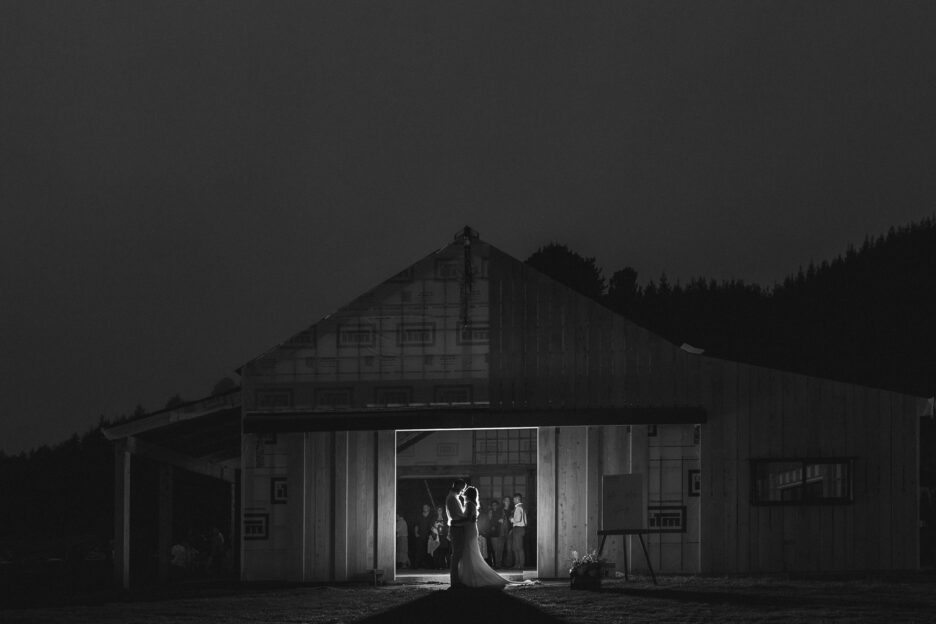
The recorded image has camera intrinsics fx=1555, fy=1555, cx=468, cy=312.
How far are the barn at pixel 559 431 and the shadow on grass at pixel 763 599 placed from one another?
11.8ft

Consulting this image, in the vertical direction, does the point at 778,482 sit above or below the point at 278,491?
above

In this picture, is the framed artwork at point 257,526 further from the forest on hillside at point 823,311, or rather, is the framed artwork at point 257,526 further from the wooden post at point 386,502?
the forest on hillside at point 823,311

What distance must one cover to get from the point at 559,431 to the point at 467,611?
7.03m

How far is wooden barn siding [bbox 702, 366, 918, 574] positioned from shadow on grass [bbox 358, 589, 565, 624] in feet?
17.5

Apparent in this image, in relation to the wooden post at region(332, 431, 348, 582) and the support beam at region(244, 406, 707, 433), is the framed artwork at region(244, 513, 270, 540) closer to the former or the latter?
the wooden post at region(332, 431, 348, 582)

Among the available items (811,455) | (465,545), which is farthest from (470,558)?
(811,455)

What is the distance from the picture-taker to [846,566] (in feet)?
88.6

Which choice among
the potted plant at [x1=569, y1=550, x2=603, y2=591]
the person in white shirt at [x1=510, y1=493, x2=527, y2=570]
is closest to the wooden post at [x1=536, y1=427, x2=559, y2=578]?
the potted plant at [x1=569, y1=550, x2=603, y2=591]

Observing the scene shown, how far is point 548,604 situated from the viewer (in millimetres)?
21922

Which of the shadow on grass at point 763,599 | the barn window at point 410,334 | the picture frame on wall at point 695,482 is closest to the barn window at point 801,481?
the picture frame on wall at point 695,482

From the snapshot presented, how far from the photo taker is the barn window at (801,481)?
2716 cm

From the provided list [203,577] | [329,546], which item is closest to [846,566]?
[329,546]

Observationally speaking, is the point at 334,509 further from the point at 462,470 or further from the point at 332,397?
the point at 462,470

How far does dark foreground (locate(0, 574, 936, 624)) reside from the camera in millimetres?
19828
